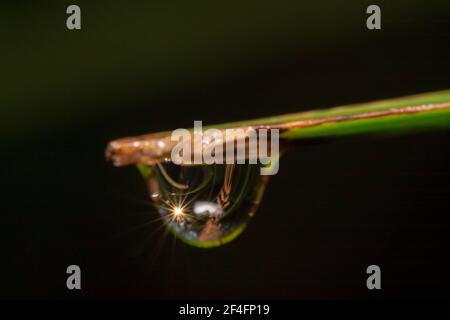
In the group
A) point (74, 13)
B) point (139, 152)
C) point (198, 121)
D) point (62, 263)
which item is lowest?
point (62, 263)

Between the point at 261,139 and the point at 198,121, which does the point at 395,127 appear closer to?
the point at 261,139

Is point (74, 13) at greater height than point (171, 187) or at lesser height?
greater

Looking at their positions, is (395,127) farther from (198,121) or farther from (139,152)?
(198,121)

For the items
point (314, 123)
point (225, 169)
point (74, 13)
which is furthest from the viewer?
point (74, 13)

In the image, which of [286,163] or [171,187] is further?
[286,163]

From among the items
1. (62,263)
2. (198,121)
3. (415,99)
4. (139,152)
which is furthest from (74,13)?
(415,99)

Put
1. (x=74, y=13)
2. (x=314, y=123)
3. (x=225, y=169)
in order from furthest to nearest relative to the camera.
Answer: (x=74, y=13), (x=225, y=169), (x=314, y=123)
